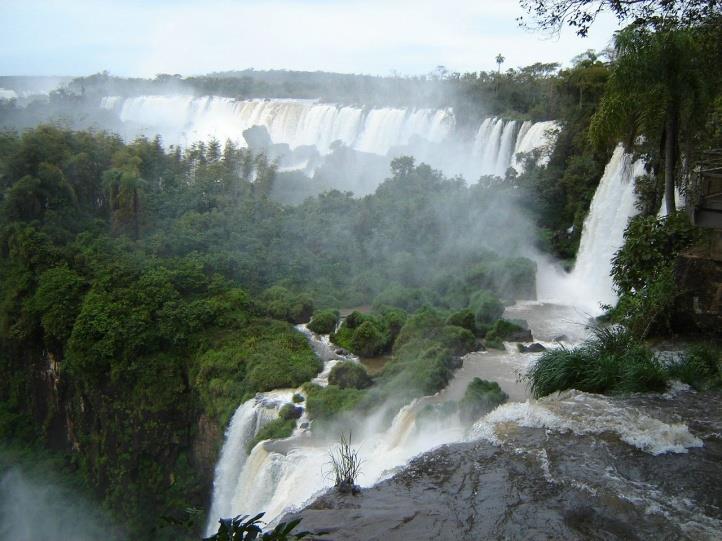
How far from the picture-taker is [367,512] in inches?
251

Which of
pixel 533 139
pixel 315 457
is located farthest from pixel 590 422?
pixel 533 139

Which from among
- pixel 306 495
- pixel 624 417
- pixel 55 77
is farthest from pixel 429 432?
pixel 55 77

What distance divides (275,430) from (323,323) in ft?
17.2

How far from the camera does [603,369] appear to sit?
8703 millimetres

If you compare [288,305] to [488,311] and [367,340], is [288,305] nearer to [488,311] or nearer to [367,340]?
[367,340]

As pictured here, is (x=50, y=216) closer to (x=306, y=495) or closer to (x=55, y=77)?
(x=306, y=495)

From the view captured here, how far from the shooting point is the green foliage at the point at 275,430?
12273mm

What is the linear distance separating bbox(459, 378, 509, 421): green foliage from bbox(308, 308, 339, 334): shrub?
23.2 feet

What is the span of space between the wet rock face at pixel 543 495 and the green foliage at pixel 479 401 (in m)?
2.09

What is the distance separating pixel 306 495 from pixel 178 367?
305 inches

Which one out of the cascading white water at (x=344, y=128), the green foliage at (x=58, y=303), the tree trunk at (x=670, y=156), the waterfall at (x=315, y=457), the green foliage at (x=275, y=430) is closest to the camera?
the waterfall at (x=315, y=457)

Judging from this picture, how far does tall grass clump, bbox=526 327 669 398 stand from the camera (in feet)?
27.9

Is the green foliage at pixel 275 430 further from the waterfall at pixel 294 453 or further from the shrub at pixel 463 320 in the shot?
the shrub at pixel 463 320

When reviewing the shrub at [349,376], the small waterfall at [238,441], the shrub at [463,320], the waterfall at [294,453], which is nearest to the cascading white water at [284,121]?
the shrub at [463,320]
